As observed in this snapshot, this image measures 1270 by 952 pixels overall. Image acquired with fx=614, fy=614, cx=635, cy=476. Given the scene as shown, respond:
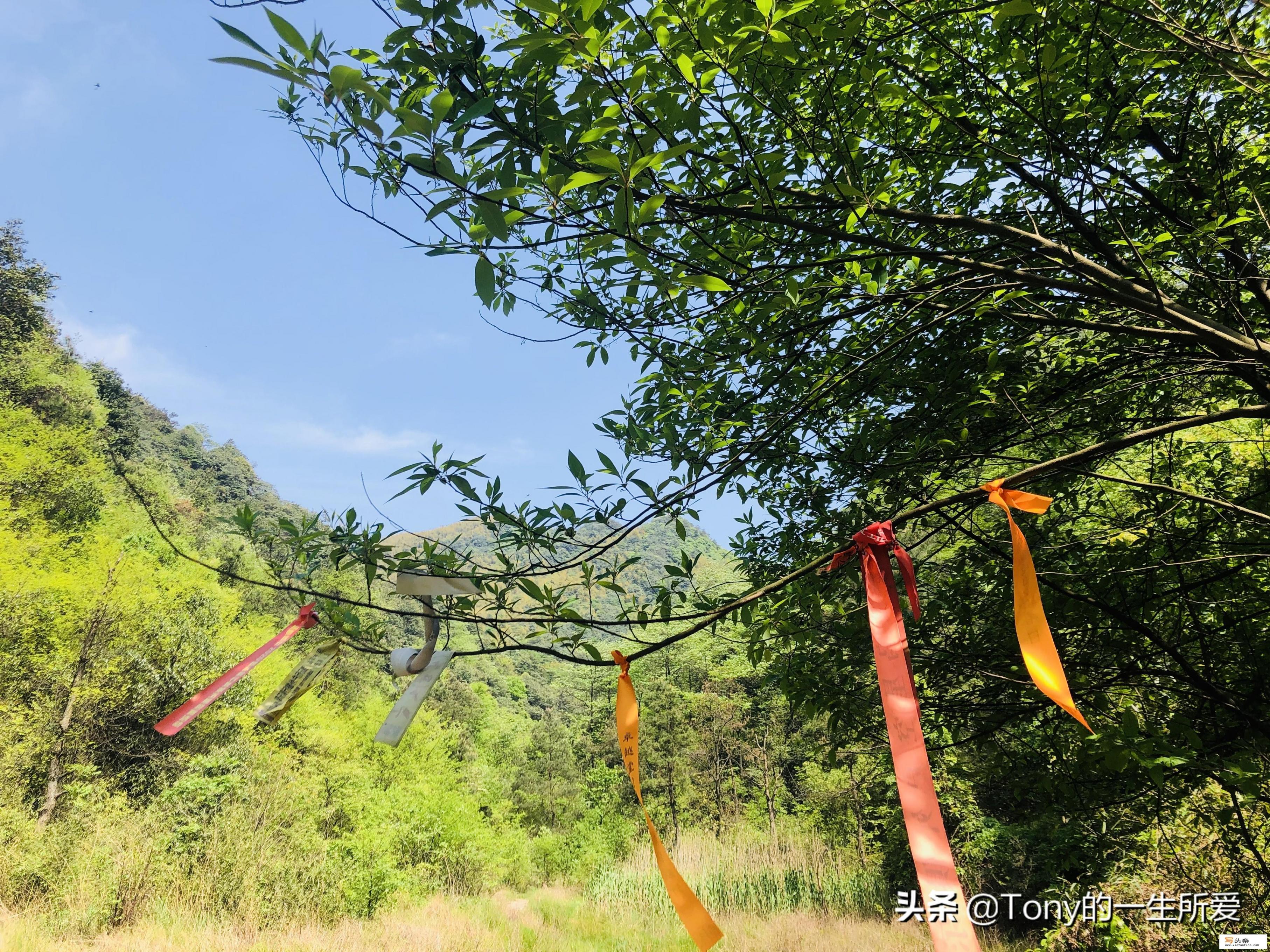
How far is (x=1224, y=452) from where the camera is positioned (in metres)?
2.89

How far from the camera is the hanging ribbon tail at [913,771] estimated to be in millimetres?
782

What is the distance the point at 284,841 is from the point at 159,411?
44.0 m

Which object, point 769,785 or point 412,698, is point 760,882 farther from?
point 412,698

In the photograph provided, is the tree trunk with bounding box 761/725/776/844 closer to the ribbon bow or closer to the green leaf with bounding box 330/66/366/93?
the ribbon bow

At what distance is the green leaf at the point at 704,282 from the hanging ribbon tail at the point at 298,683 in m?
1.30

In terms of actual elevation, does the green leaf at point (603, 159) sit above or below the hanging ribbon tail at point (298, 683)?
above

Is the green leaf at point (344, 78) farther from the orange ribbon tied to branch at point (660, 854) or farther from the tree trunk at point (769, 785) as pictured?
the tree trunk at point (769, 785)

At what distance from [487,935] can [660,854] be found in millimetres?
9089

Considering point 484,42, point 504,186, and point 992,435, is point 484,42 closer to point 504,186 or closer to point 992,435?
point 504,186

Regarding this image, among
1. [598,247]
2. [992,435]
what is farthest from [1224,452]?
[598,247]

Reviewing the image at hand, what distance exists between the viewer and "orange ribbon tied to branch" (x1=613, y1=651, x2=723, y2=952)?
3.58 ft

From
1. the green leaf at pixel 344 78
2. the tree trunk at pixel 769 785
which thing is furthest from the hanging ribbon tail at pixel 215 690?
the tree trunk at pixel 769 785

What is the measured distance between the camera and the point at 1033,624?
100cm

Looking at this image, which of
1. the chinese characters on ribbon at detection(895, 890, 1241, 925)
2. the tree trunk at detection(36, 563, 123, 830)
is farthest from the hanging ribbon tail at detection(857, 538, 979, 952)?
the tree trunk at detection(36, 563, 123, 830)
